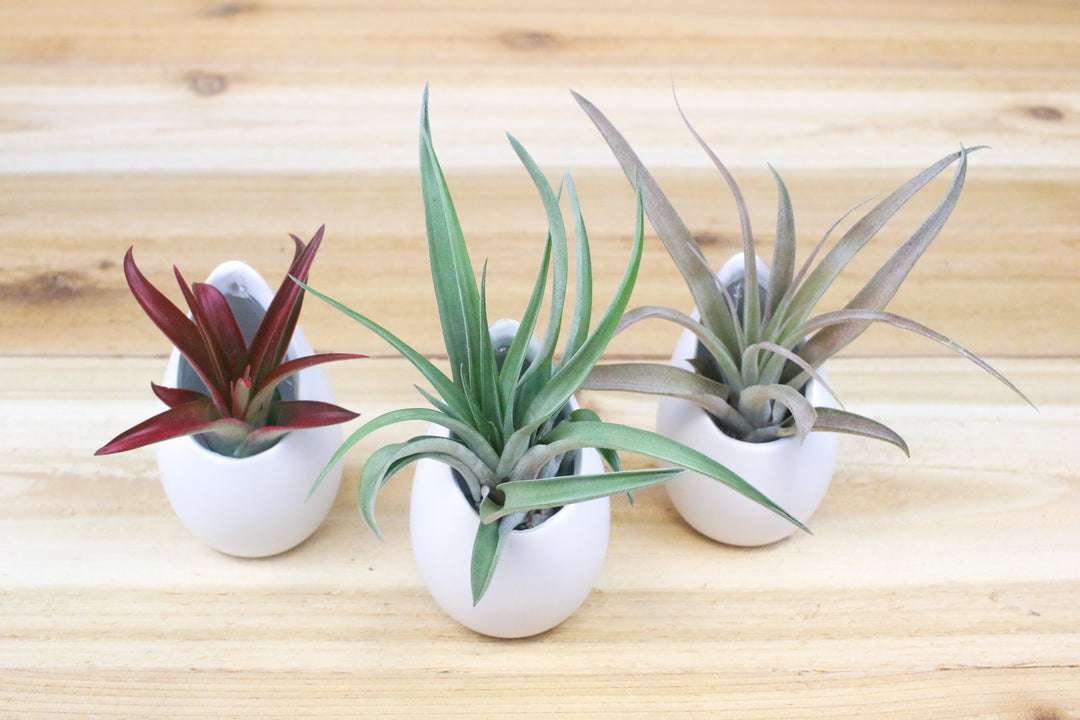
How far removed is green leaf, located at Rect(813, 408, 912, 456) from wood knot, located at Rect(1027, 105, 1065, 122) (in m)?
0.59

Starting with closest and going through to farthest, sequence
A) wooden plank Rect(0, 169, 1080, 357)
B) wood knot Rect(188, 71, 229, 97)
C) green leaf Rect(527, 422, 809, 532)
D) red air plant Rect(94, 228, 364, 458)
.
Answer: green leaf Rect(527, 422, 809, 532) → red air plant Rect(94, 228, 364, 458) → wooden plank Rect(0, 169, 1080, 357) → wood knot Rect(188, 71, 229, 97)

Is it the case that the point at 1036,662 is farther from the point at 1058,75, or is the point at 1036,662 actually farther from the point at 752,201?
the point at 1058,75

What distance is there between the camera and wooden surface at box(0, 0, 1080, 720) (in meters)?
0.64

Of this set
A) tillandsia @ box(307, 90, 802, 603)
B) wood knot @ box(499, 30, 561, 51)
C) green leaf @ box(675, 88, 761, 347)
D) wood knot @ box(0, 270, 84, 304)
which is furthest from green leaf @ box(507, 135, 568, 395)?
wood knot @ box(499, 30, 561, 51)

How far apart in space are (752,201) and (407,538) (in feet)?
1.46

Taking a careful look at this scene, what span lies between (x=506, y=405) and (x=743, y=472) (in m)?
0.16

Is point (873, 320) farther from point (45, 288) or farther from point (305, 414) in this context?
point (45, 288)

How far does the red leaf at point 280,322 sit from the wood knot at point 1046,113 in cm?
77

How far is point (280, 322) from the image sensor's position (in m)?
0.61

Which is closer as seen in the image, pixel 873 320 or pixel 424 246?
pixel 873 320

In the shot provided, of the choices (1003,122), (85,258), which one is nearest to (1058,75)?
(1003,122)

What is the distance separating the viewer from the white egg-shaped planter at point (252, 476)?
2.05ft

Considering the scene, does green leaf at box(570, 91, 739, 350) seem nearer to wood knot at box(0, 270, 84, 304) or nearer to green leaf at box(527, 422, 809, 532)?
green leaf at box(527, 422, 809, 532)

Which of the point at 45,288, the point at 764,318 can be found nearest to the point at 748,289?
the point at 764,318
